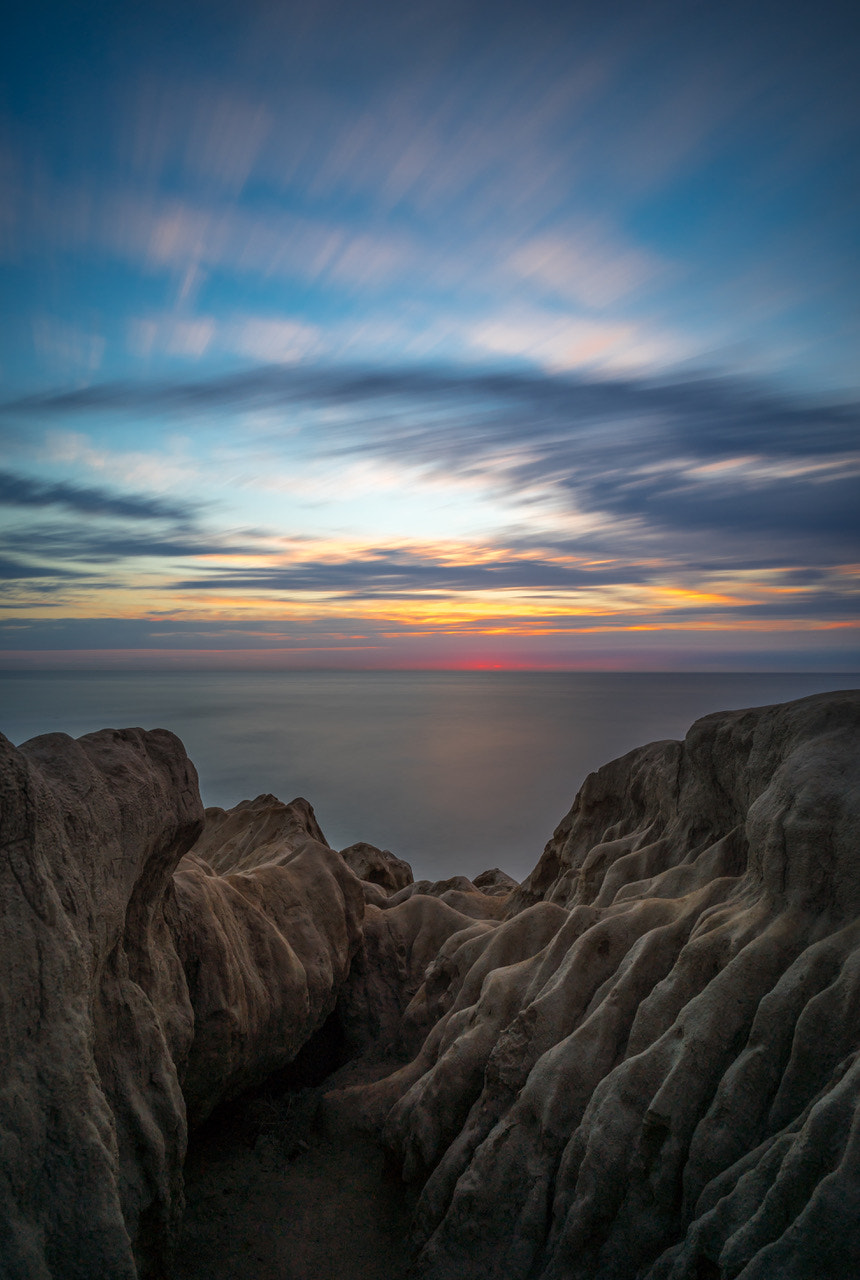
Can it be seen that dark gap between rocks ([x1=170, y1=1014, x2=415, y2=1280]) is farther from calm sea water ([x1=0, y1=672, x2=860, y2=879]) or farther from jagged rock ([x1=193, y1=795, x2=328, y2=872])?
calm sea water ([x1=0, y1=672, x2=860, y2=879])

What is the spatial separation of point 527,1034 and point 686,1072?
7.86 feet

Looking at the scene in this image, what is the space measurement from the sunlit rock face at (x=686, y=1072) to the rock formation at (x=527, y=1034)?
0.9 inches

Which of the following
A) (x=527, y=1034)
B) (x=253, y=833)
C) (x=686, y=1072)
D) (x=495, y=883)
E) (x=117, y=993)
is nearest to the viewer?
(x=686, y=1072)

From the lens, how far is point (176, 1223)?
7.78 metres

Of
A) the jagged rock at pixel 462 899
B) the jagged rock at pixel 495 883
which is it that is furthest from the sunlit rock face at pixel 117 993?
the jagged rock at pixel 495 883

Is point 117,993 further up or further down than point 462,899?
further up

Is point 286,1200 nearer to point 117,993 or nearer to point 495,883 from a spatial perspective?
point 117,993

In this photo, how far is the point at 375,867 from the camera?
72.9 ft

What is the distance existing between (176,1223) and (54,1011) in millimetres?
3604

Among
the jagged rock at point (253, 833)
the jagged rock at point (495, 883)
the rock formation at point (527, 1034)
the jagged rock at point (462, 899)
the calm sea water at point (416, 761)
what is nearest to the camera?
the rock formation at point (527, 1034)

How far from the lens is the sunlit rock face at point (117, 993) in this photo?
18.3 feet

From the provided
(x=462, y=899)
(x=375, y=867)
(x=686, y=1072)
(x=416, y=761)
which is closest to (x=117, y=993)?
(x=686, y=1072)

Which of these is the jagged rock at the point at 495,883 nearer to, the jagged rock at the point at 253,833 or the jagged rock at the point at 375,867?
the jagged rock at the point at 375,867

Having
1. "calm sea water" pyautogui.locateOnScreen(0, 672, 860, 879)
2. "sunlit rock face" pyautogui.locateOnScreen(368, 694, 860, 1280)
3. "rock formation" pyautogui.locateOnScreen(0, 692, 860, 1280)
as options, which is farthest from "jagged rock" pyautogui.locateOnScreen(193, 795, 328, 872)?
"calm sea water" pyautogui.locateOnScreen(0, 672, 860, 879)
